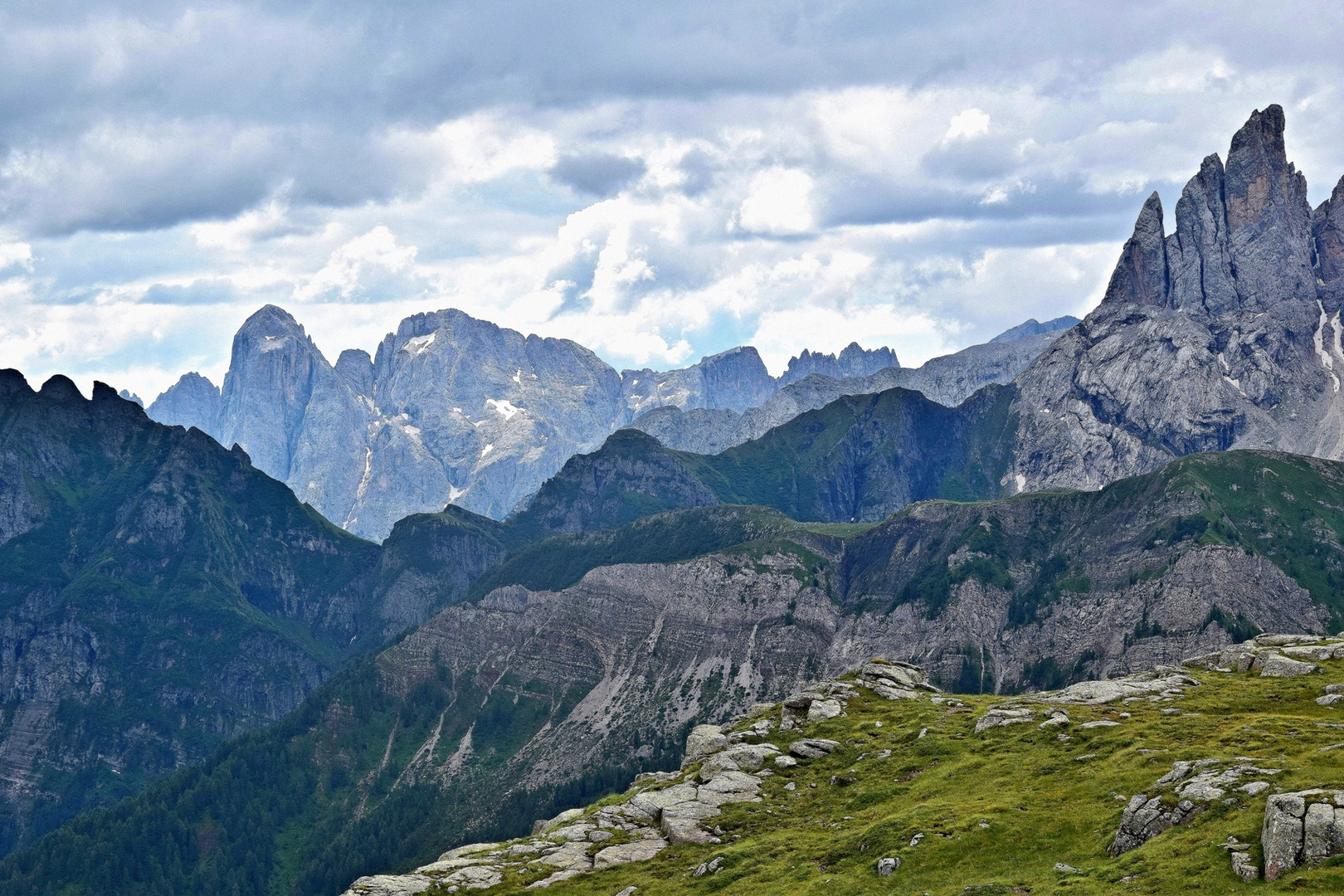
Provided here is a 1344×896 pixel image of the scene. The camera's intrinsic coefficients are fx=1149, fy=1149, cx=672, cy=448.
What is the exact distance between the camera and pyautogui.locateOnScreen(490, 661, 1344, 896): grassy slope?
9519 cm

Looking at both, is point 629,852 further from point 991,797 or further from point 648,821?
point 991,797

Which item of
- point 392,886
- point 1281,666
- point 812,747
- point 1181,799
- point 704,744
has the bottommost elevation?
point 392,886

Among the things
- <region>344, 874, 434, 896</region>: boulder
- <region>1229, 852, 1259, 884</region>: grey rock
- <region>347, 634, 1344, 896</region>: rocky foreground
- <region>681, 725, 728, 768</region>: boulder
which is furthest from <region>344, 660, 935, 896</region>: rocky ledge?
<region>1229, 852, 1259, 884</region>: grey rock

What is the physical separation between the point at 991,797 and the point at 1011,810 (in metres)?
7.63

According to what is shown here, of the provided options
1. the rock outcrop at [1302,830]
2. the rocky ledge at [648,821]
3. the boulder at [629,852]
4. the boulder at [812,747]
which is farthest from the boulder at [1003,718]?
the rock outcrop at [1302,830]

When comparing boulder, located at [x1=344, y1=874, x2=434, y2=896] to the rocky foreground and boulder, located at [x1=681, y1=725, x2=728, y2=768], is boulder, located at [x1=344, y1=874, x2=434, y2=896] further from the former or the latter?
boulder, located at [x1=681, y1=725, x2=728, y2=768]

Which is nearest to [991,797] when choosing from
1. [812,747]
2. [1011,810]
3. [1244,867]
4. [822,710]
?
[1011,810]

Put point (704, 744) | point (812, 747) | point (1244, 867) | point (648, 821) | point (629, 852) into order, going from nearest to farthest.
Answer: point (1244, 867) < point (629, 852) < point (648, 821) < point (812, 747) < point (704, 744)

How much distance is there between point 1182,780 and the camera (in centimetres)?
10662

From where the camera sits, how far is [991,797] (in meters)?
126

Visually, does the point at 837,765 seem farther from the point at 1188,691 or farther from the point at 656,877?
the point at 1188,691

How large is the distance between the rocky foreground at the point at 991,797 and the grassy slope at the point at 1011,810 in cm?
32

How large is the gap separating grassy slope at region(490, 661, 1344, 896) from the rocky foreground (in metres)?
0.32

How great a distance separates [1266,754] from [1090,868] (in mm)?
25687
